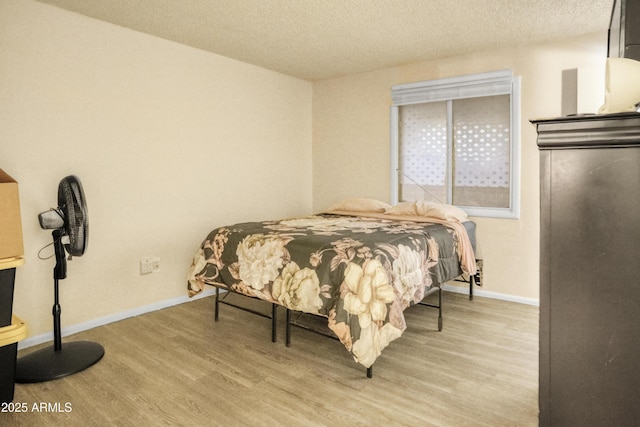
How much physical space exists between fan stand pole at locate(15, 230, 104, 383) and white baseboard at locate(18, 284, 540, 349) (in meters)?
0.25

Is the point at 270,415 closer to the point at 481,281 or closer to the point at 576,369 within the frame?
the point at 576,369

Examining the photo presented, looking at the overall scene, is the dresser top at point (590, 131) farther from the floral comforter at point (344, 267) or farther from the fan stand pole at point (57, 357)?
the fan stand pole at point (57, 357)

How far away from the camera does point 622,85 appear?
1.12m

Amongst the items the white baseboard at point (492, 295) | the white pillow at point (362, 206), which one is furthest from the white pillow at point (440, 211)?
the white baseboard at point (492, 295)

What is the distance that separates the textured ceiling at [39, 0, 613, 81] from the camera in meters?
2.82

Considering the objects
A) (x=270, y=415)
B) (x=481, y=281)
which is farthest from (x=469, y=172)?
(x=270, y=415)

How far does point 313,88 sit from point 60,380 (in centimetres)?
391

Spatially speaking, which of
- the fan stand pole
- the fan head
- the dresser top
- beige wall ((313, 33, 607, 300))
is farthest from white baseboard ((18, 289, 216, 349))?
the dresser top

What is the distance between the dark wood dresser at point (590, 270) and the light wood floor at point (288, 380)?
42.2 inches

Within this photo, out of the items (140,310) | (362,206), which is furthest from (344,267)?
(140,310)

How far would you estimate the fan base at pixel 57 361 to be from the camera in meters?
2.29

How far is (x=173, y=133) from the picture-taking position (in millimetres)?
3588

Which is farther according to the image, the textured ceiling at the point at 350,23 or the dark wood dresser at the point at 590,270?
the textured ceiling at the point at 350,23

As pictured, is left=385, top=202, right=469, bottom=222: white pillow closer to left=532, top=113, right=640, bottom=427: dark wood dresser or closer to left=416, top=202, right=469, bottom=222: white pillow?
left=416, top=202, right=469, bottom=222: white pillow
